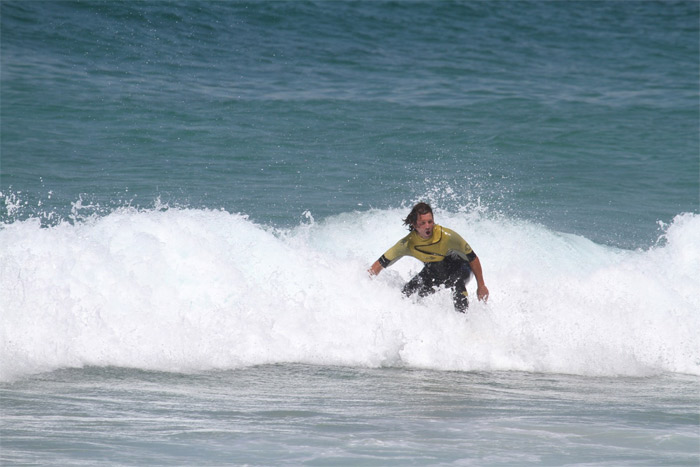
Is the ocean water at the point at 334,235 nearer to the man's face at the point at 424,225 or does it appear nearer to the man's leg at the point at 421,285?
the man's leg at the point at 421,285

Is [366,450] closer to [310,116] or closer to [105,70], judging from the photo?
[310,116]

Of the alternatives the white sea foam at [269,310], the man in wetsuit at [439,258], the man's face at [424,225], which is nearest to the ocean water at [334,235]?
the white sea foam at [269,310]

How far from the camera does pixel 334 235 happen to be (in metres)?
10.3

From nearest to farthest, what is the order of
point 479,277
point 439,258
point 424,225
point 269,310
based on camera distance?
point 424,225, point 479,277, point 439,258, point 269,310

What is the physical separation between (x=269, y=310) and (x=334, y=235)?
255cm

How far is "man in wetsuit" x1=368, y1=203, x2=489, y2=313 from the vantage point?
291 inches

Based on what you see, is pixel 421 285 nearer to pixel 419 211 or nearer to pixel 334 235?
pixel 419 211

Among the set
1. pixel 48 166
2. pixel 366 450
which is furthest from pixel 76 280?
pixel 48 166

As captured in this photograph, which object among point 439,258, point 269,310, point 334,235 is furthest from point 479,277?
point 334,235

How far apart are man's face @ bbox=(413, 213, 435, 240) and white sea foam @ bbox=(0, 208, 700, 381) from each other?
32.9 inches

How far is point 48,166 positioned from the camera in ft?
40.9

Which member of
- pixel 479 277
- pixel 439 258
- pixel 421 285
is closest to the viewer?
pixel 479 277

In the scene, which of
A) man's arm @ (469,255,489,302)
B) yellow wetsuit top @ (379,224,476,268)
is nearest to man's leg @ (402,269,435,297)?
yellow wetsuit top @ (379,224,476,268)

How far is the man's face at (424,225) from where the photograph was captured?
23.2 feet
